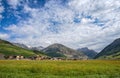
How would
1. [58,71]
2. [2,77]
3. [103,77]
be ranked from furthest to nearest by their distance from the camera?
1. [58,71]
2. [103,77]
3. [2,77]

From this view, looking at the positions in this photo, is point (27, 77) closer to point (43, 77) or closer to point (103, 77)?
point (43, 77)

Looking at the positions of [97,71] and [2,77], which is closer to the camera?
[2,77]

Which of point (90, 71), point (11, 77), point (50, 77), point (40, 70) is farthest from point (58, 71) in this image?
point (11, 77)

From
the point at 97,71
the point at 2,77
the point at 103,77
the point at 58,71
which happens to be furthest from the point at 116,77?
the point at 2,77

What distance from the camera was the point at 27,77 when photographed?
123 ft

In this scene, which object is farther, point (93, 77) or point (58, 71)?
point (58, 71)

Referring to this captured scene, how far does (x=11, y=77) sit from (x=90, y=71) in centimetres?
2031

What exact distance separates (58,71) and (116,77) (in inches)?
593

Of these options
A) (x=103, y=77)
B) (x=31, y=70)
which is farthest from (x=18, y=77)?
(x=103, y=77)

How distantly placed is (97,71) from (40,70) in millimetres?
13839

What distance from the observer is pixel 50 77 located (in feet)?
123

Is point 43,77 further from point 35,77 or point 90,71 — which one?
point 90,71

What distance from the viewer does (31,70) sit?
161 ft

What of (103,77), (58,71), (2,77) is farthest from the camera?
(58,71)
